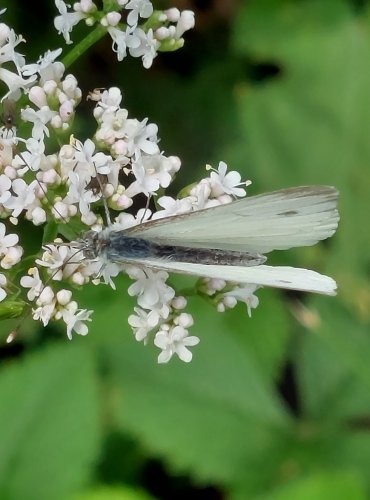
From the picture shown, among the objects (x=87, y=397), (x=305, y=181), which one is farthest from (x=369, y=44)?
(x=87, y=397)

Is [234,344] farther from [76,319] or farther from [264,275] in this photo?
[264,275]

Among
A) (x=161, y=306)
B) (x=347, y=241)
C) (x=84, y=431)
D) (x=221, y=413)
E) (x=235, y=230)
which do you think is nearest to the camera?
(x=235, y=230)

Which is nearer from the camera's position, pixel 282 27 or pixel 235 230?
pixel 235 230

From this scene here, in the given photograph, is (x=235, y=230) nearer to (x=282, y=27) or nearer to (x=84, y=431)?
(x=84, y=431)

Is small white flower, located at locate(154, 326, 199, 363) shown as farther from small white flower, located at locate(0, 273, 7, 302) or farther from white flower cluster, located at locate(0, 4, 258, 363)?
small white flower, located at locate(0, 273, 7, 302)

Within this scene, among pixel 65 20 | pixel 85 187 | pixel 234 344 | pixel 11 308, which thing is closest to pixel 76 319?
pixel 11 308

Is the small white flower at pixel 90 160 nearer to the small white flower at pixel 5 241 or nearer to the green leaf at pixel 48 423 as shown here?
the small white flower at pixel 5 241

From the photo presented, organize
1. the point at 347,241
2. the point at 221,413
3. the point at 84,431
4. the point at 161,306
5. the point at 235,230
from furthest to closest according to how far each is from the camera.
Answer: the point at 347,241
the point at 221,413
the point at 84,431
the point at 161,306
the point at 235,230
